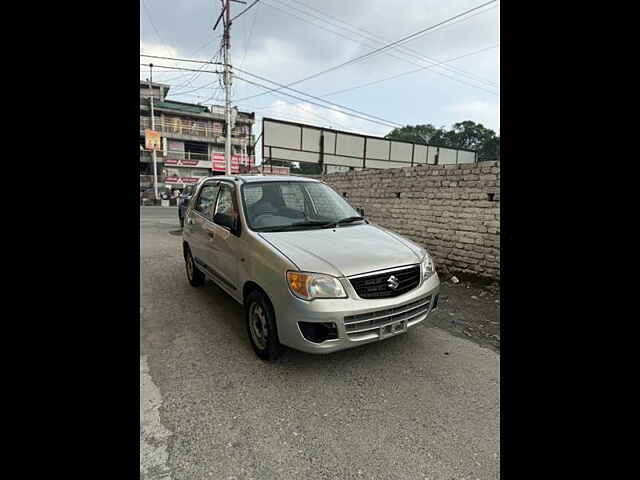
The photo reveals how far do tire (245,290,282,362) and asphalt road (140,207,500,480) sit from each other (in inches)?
4.6

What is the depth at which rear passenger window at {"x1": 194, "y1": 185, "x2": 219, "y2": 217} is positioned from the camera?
13.6 feet

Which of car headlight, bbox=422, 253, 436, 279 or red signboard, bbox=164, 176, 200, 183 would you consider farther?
red signboard, bbox=164, 176, 200, 183

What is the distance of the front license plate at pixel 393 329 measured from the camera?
259 centimetres

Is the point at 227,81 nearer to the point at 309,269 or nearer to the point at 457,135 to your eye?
the point at 309,269

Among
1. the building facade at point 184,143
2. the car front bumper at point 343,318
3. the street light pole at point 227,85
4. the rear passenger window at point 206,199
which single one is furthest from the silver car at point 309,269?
the building facade at point 184,143

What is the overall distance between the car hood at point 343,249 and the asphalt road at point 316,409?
34.6 inches

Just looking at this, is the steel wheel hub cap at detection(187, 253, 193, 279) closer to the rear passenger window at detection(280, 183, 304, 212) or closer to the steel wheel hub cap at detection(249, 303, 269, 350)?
the rear passenger window at detection(280, 183, 304, 212)

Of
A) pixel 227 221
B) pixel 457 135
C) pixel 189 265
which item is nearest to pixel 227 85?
pixel 189 265

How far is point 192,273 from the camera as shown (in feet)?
15.9

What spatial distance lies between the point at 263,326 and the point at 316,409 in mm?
828

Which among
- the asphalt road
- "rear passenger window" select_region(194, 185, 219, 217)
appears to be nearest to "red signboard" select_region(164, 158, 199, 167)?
"rear passenger window" select_region(194, 185, 219, 217)
